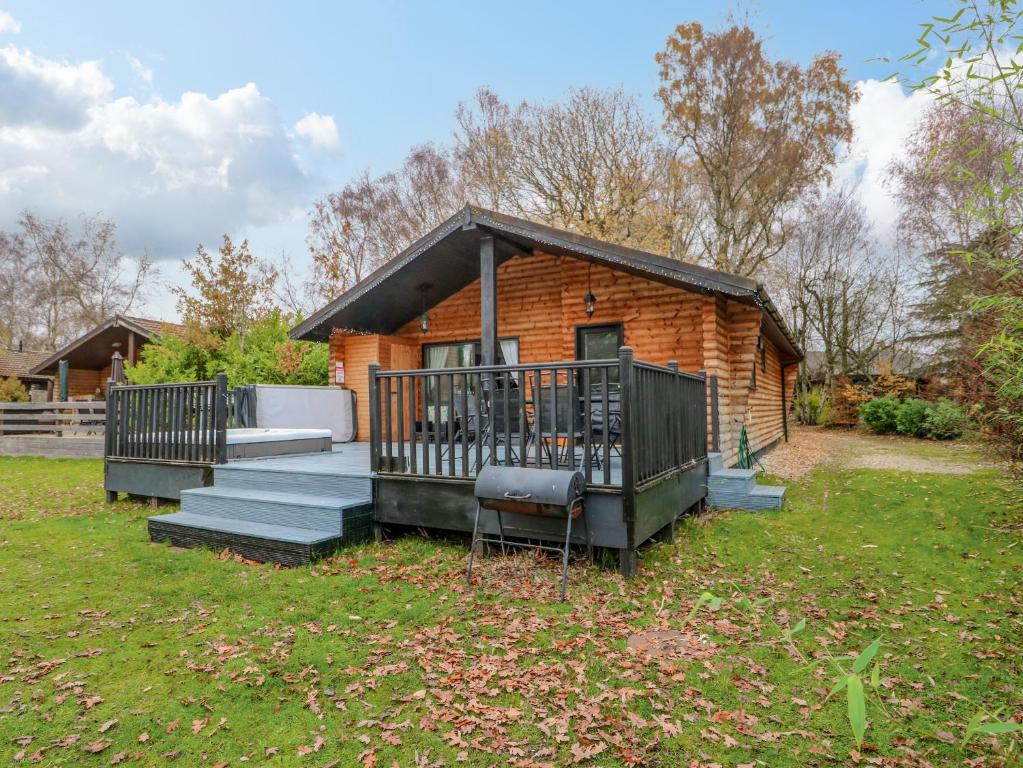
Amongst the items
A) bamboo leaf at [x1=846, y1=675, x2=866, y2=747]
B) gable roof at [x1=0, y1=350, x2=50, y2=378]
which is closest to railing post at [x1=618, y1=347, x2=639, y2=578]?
bamboo leaf at [x1=846, y1=675, x2=866, y2=747]

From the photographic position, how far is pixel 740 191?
54.3 feet

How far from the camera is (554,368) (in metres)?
4.53

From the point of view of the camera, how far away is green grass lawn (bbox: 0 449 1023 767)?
2459mm

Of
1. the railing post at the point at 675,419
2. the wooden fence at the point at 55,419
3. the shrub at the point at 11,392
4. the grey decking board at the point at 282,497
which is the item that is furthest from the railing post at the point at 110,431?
the shrub at the point at 11,392

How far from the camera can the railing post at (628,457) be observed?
422 centimetres

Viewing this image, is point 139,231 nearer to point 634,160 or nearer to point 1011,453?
point 634,160

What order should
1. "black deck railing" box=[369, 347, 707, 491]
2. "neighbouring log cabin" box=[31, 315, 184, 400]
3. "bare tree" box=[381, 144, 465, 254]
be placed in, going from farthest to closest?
"bare tree" box=[381, 144, 465, 254], "neighbouring log cabin" box=[31, 315, 184, 400], "black deck railing" box=[369, 347, 707, 491]

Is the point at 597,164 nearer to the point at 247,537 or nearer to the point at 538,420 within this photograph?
the point at 538,420

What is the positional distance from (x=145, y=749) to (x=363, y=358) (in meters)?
8.28

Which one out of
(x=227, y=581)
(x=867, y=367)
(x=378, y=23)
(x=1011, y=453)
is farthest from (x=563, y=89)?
(x=227, y=581)

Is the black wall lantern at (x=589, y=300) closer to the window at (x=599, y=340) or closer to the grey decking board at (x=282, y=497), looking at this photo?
the window at (x=599, y=340)

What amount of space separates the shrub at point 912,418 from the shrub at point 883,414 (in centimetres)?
20

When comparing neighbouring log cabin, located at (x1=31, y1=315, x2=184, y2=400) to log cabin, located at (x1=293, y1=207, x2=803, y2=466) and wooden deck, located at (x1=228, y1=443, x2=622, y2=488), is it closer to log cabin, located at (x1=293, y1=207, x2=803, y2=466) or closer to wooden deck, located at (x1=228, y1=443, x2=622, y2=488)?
log cabin, located at (x1=293, y1=207, x2=803, y2=466)

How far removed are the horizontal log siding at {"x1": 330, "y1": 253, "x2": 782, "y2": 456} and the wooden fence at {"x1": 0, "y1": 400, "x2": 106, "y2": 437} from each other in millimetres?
6855
